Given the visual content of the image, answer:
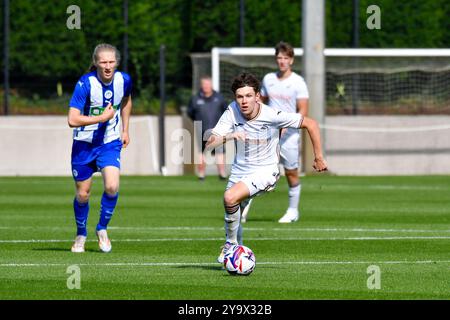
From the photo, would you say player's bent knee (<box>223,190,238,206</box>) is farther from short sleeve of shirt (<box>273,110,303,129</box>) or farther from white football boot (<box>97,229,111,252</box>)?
white football boot (<box>97,229,111,252</box>)

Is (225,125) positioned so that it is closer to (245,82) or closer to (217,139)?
(217,139)

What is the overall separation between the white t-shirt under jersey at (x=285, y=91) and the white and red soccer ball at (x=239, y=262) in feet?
18.0

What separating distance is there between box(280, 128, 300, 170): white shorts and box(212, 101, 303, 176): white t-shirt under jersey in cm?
448

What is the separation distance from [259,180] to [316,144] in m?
0.61

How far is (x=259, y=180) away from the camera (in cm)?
1097

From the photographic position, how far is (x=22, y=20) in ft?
93.6

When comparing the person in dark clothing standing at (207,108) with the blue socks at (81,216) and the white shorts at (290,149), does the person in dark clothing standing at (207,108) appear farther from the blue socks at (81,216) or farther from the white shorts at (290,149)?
the blue socks at (81,216)

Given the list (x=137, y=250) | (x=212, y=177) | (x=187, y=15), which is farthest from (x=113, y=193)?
(x=187, y=15)

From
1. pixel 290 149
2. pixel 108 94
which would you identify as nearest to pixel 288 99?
pixel 290 149

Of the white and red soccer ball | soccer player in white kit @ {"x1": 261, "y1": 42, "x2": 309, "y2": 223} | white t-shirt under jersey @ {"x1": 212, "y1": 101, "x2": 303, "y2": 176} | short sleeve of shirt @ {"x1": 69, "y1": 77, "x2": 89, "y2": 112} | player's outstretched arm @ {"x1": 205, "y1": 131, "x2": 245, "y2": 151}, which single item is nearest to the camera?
the white and red soccer ball

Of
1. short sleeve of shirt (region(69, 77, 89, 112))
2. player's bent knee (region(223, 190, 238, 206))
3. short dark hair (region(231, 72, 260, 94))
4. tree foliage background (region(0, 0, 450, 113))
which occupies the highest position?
tree foliage background (region(0, 0, 450, 113))

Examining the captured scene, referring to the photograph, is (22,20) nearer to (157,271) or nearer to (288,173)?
(288,173)

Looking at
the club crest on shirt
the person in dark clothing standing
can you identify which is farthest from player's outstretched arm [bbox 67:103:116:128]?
the person in dark clothing standing

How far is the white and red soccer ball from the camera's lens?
10.3m
